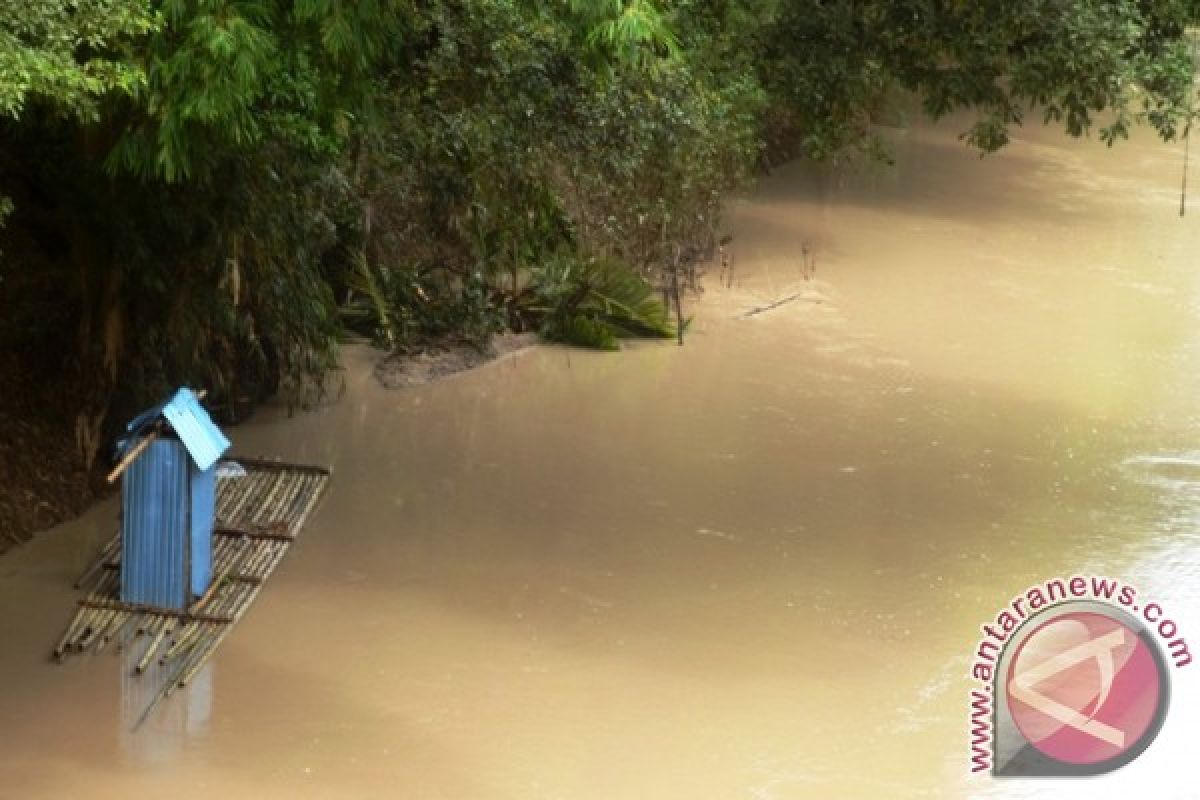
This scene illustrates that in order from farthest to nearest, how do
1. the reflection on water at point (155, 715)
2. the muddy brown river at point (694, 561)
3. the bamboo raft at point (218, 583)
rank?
1. the bamboo raft at point (218, 583)
2. the muddy brown river at point (694, 561)
3. the reflection on water at point (155, 715)

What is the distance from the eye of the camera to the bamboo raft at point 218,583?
698 centimetres

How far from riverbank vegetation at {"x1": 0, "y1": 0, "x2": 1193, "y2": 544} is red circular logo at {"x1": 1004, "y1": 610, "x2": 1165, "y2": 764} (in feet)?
9.19

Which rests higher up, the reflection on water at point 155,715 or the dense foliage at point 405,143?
the dense foliage at point 405,143

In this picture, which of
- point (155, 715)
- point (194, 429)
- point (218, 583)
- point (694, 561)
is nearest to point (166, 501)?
point (194, 429)

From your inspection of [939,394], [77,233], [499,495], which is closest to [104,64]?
[77,233]

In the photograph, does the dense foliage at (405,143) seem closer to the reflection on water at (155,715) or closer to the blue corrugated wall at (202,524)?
the blue corrugated wall at (202,524)

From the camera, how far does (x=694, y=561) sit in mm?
8273

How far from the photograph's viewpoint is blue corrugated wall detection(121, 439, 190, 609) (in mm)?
7082

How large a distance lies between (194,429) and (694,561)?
7.90 ft

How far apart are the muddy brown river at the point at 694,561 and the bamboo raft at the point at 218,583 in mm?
100

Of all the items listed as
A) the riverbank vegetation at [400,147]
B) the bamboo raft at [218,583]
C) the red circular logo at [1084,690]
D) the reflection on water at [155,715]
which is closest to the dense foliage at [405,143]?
the riverbank vegetation at [400,147]

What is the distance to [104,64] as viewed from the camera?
533 cm

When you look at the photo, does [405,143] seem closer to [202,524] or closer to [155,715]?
[202,524]

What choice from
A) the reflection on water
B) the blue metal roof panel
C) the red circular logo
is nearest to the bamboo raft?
the reflection on water
